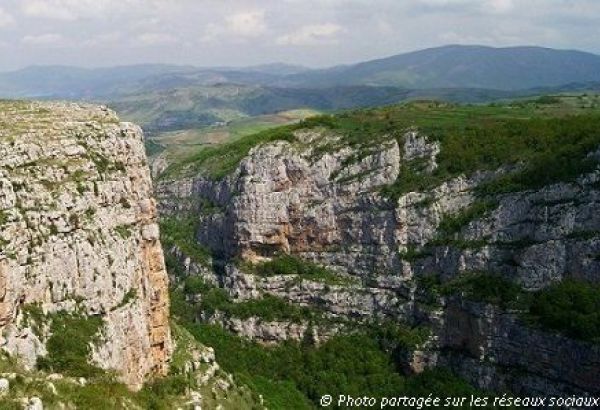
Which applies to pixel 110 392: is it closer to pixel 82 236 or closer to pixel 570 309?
pixel 82 236

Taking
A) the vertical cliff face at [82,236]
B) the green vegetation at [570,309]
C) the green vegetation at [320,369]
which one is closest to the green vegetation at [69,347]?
the vertical cliff face at [82,236]

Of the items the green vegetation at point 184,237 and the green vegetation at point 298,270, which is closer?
the green vegetation at point 298,270

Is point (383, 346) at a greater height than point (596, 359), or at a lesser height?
lesser

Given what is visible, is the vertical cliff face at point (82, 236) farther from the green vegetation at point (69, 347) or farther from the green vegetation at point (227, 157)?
the green vegetation at point (227, 157)

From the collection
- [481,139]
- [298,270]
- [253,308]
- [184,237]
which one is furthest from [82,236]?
[184,237]

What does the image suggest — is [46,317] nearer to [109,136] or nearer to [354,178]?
[109,136]

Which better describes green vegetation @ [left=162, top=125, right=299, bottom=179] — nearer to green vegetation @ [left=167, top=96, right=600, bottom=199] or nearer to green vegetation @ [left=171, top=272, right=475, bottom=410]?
green vegetation @ [left=167, top=96, right=600, bottom=199]

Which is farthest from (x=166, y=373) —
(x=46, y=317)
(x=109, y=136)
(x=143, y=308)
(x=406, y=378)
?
(x=406, y=378)
